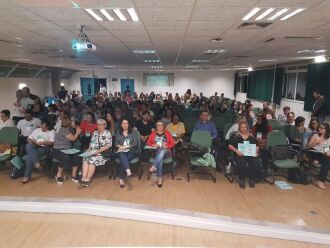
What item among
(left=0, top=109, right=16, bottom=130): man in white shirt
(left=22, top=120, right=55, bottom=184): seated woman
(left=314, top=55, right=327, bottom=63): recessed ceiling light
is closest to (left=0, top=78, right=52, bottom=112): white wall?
(left=0, top=109, right=16, bottom=130): man in white shirt

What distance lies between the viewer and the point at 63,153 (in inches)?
189

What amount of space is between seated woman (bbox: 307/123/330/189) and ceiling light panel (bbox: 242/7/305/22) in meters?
2.42

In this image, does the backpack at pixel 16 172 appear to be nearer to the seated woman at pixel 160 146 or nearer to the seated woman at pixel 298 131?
the seated woman at pixel 160 146

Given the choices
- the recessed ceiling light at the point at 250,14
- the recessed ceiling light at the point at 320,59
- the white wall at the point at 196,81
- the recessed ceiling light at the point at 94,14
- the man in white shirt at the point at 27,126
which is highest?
the recessed ceiling light at the point at 250,14

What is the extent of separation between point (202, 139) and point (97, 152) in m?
2.09

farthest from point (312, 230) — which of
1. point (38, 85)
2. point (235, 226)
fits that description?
point (38, 85)

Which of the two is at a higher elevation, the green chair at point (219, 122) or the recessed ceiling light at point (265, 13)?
the recessed ceiling light at point (265, 13)

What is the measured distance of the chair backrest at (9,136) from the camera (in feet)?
17.1

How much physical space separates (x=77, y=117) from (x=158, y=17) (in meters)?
4.67

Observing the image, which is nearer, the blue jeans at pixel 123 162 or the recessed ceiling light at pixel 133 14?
the recessed ceiling light at pixel 133 14

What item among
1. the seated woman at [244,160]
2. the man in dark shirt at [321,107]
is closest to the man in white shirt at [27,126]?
the seated woman at [244,160]

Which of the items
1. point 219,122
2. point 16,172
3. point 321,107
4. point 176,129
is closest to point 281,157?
point 176,129

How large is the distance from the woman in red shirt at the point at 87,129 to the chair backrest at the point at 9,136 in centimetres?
127

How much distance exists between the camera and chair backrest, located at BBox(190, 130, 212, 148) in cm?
530
